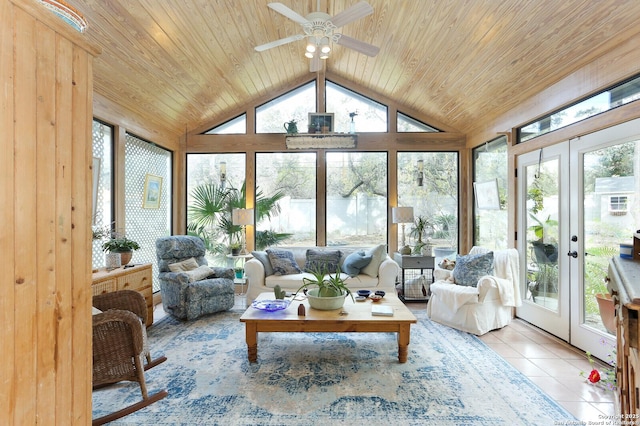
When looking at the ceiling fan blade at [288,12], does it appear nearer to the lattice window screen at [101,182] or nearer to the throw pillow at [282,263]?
the lattice window screen at [101,182]

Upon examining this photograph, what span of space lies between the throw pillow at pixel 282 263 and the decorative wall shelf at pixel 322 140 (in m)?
1.79

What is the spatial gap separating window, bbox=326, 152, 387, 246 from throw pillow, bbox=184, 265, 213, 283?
2037 millimetres

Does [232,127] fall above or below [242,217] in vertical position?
above

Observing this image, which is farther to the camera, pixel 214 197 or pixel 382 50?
pixel 214 197

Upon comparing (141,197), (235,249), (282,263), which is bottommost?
(282,263)

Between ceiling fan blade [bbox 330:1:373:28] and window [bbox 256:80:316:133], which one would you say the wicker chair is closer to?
ceiling fan blade [bbox 330:1:373:28]

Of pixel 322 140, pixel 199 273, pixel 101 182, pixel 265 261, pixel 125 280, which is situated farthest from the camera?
pixel 322 140

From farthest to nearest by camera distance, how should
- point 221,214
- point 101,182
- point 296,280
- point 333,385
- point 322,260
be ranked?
point 221,214
point 322,260
point 296,280
point 101,182
point 333,385

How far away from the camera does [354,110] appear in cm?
530

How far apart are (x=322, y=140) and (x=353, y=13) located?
269 cm

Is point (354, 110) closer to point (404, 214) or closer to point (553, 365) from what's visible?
point (404, 214)

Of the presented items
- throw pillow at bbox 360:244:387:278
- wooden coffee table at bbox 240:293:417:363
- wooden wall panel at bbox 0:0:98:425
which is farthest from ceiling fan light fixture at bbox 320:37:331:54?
throw pillow at bbox 360:244:387:278

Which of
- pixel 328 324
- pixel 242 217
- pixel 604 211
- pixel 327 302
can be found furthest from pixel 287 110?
pixel 604 211

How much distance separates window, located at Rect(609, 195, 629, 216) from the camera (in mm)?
2482
